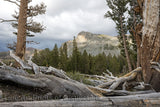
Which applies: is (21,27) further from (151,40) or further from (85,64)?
(85,64)

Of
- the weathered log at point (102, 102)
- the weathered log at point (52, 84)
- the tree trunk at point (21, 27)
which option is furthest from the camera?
the tree trunk at point (21, 27)

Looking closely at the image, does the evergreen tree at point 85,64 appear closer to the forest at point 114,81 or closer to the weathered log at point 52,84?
the forest at point 114,81

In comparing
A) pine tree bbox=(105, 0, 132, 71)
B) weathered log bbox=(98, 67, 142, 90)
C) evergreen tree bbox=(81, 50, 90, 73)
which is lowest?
evergreen tree bbox=(81, 50, 90, 73)

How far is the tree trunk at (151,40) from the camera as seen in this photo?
3.44m

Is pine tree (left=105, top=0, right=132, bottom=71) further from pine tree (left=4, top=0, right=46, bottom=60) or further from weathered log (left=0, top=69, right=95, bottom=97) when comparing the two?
weathered log (left=0, top=69, right=95, bottom=97)

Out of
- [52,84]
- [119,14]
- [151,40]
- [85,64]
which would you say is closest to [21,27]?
[52,84]

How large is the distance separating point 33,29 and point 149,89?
941 centimetres

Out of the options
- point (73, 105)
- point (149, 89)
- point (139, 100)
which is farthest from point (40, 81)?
point (149, 89)

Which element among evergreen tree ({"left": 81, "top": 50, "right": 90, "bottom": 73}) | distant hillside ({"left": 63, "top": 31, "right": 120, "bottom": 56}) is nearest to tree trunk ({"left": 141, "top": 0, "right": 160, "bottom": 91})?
evergreen tree ({"left": 81, "top": 50, "right": 90, "bottom": 73})

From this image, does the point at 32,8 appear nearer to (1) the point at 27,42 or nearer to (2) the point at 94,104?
(1) the point at 27,42

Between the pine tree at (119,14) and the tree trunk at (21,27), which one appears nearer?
the tree trunk at (21,27)

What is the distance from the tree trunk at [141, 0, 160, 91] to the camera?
11.3 feet

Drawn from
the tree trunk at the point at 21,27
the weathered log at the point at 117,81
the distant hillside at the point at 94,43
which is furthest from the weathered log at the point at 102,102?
the distant hillside at the point at 94,43

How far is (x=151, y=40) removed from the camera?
3.54 m
